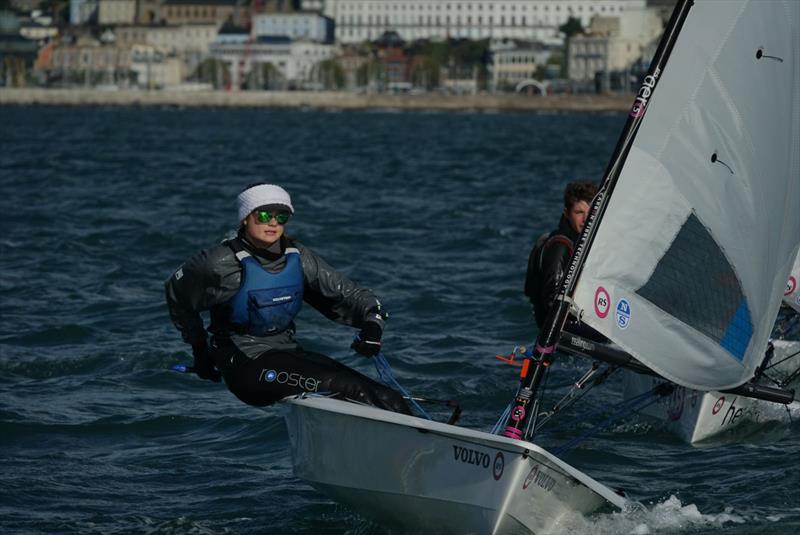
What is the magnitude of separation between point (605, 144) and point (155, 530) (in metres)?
47.0

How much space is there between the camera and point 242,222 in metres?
5.86

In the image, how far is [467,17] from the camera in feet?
554

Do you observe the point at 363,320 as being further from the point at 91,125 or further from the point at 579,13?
the point at 579,13

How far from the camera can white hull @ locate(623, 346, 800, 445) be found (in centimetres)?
762

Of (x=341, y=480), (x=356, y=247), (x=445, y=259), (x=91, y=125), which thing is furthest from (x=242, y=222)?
(x=91, y=125)

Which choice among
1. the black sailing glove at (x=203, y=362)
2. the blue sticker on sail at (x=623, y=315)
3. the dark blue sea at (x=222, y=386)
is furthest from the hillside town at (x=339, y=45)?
the blue sticker on sail at (x=623, y=315)

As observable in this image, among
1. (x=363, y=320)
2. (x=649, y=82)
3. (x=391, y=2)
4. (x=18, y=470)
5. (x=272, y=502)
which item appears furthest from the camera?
(x=391, y=2)

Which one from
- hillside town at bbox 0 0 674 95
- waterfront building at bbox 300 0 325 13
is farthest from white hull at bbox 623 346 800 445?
waterfront building at bbox 300 0 325 13

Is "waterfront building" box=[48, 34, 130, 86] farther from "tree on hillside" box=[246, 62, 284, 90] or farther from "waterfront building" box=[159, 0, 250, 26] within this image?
"waterfront building" box=[159, 0, 250, 26]

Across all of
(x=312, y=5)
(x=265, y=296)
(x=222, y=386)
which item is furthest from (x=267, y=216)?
(x=312, y=5)

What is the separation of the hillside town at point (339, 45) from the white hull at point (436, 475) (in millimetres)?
120080

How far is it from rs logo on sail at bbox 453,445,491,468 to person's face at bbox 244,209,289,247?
3.73 feet

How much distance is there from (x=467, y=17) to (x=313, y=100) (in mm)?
54409

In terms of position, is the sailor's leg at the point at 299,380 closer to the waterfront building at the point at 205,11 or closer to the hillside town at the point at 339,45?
the hillside town at the point at 339,45
